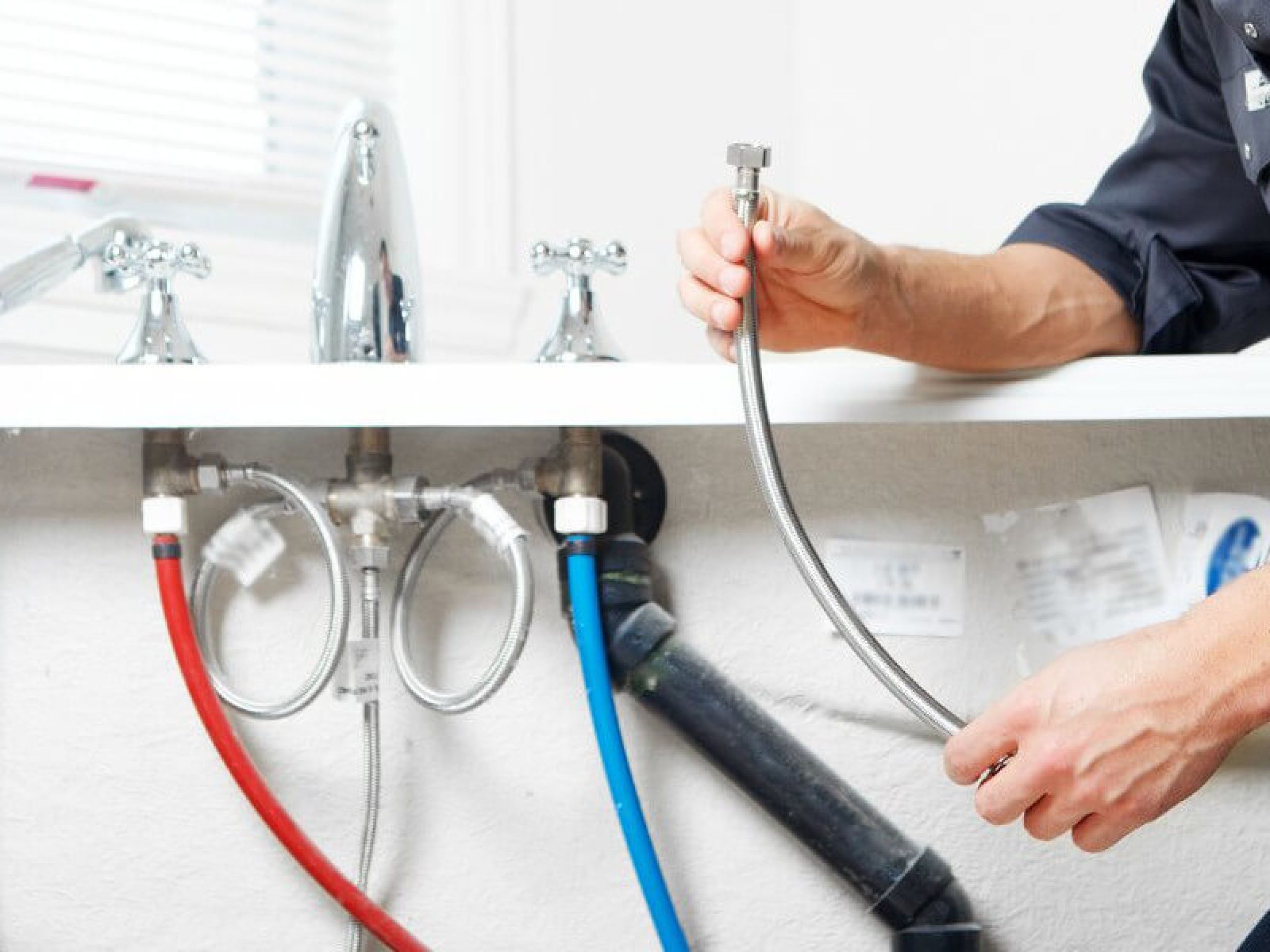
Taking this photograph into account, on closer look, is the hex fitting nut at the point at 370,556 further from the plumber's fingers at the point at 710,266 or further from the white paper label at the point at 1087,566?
the white paper label at the point at 1087,566

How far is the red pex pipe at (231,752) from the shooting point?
0.82 metres

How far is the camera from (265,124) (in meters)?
1.37

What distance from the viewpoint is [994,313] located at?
0.84 m

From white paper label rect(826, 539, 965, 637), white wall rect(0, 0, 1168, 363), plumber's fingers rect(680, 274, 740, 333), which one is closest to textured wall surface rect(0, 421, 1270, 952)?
white paper label rect(826, 539, 965, 637)

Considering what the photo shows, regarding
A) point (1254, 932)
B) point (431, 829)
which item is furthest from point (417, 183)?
point (1254, 932)

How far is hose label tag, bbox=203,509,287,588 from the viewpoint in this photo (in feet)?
2.80

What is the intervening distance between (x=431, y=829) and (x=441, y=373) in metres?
0.28

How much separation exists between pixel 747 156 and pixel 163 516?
0.40 metres

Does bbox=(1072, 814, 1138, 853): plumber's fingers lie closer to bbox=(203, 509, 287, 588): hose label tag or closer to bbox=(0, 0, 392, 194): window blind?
bbox=(203, 509, 287, 588): hose label tag

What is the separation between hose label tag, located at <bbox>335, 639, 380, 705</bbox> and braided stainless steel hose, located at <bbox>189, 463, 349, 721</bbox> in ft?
0.05

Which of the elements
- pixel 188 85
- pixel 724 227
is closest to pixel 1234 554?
pixel 724 227

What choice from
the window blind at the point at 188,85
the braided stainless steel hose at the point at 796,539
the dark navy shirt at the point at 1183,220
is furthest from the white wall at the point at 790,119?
the braided stainless steel hose at the point at 796,539

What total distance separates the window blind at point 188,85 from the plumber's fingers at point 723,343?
0.68 metres

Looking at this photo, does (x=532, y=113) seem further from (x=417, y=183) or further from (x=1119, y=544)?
(x=1119, y=544)
